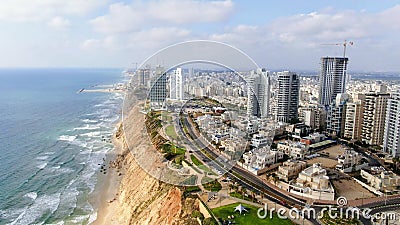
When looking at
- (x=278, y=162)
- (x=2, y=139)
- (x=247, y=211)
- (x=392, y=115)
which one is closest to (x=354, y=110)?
(x=392, y=115)

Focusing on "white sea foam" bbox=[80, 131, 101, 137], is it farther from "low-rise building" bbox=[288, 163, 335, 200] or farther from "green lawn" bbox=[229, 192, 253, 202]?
"low-rise building" bbox=[288, 163, 335, 200]

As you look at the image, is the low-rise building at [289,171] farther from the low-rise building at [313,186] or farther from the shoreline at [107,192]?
the shoreline at [107,192]

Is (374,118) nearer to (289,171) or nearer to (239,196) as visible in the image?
(289,171)

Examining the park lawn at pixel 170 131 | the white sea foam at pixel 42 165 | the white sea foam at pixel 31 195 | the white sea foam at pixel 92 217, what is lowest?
the white sea foam at pixel 92 217

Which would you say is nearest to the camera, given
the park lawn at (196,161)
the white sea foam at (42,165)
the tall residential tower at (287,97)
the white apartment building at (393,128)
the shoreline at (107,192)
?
the park lawn at (196,161)

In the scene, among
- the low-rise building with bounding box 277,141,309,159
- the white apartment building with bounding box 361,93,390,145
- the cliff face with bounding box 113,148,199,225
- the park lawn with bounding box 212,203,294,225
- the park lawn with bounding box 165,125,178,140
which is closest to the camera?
the park lawn with bounding box 212,203,294,225

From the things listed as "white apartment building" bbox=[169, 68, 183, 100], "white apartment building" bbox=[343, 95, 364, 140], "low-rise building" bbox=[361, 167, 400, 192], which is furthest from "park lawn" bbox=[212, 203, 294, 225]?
"white apartment building" bbox=[343, 95, 364, 140]

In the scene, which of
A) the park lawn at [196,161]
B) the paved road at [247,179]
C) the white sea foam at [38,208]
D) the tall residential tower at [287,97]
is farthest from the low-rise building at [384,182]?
the tall residential tower at [287,97]
